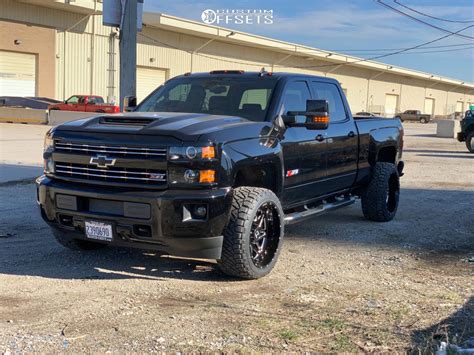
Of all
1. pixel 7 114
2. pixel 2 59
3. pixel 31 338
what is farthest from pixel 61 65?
pixel 31 338

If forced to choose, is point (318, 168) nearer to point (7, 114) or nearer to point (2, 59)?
point (7, 114)

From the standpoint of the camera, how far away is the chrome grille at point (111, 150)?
4976 millimetres

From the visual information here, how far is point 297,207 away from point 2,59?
117 feet

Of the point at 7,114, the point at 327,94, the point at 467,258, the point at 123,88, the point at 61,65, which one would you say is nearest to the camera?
the point at 467,258

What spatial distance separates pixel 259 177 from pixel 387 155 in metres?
3.88

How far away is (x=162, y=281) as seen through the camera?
17.8 feet

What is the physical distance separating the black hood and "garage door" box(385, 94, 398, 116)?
3082 inches

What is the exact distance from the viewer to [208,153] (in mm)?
4957

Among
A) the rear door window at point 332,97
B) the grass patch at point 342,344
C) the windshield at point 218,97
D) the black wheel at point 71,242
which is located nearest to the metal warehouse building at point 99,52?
the rear door window at point 332,97

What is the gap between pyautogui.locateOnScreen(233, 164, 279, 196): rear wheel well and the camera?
5.66 metres

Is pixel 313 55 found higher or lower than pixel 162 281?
higher

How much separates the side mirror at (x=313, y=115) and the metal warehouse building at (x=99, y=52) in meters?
34.4

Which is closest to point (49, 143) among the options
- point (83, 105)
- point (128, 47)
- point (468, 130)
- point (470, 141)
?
→ point (128, 47)

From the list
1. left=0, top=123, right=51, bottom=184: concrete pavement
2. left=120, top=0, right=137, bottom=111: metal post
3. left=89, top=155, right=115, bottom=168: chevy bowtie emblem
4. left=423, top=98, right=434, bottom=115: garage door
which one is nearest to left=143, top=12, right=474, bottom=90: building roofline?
left=423, top=98, right=434, bottom=115: garage door
